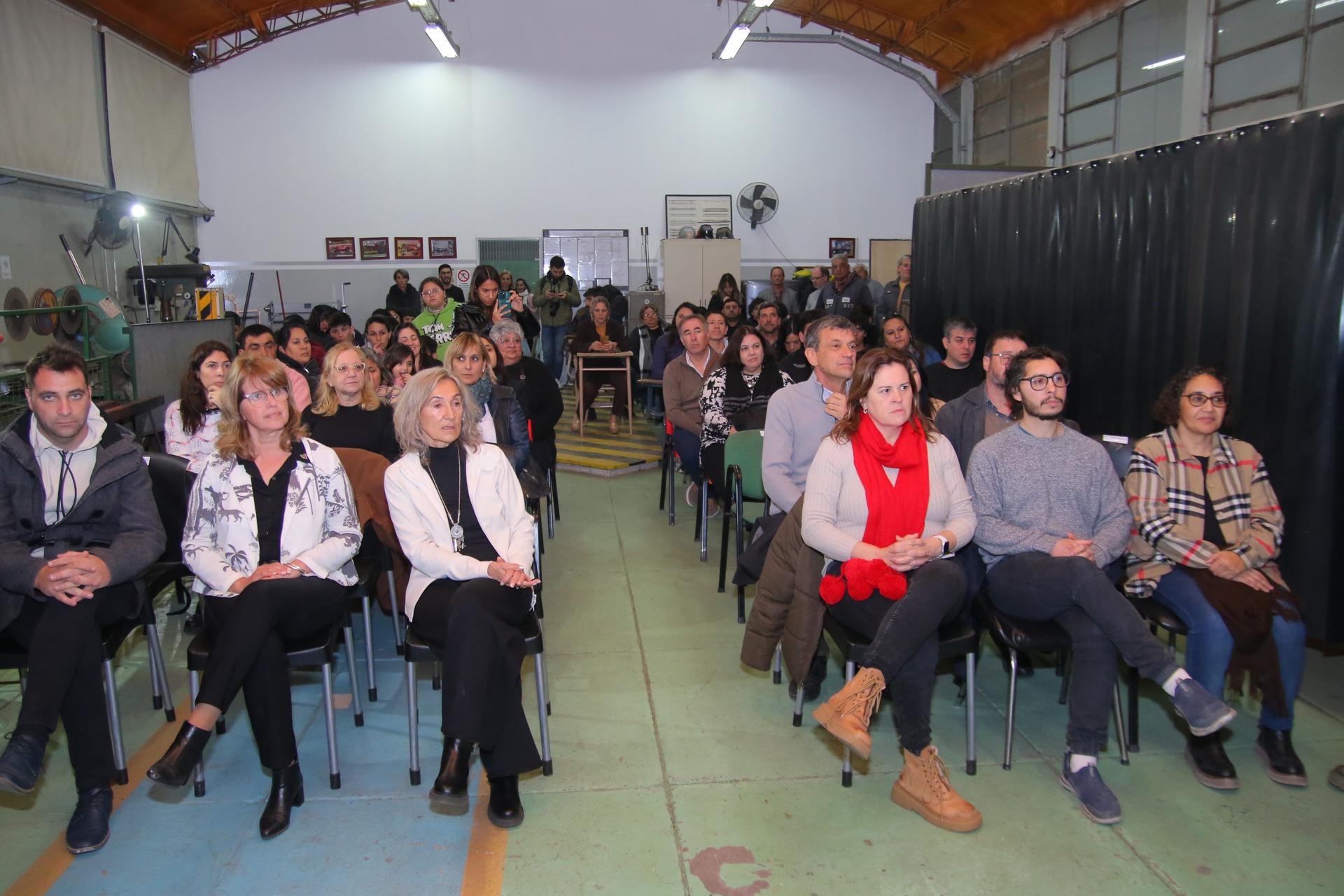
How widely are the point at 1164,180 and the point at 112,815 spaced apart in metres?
4.46

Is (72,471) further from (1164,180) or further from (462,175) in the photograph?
(462,175)

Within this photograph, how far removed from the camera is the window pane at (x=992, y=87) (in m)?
12.2

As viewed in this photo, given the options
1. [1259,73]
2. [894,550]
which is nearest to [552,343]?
[1259,73]

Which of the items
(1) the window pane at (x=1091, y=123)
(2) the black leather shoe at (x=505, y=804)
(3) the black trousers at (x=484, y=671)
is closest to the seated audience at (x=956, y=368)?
(3) the black trousers at (x=484, y=671)

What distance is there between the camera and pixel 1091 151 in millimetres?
10562

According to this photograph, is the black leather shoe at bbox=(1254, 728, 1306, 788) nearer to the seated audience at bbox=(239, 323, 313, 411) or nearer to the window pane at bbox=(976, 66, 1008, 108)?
the seated audience at bbox=(239, 323, 313, 411)

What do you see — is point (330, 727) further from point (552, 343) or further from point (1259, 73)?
Answer: point (1259, 73)

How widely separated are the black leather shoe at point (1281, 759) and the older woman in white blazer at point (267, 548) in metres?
2.84

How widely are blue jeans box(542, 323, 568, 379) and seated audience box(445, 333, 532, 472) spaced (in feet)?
20.7

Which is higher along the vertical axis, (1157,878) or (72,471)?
(72,471)

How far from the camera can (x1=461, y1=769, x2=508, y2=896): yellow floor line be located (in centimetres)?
224

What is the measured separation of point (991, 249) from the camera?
527cm

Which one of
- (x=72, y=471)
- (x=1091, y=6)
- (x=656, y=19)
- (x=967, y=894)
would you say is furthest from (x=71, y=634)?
(x=656, y=19)

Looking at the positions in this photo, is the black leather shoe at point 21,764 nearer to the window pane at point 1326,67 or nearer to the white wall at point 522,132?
the window pane at point 1326,67
